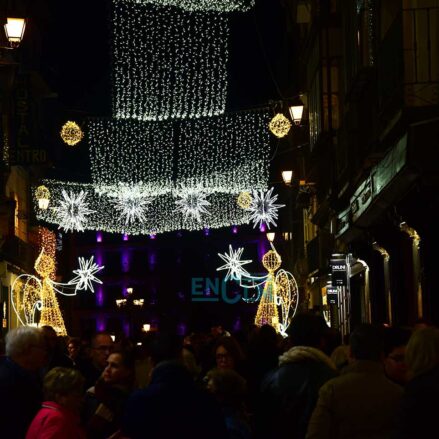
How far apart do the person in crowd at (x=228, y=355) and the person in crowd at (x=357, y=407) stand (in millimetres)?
4207

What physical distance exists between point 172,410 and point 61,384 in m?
0.94

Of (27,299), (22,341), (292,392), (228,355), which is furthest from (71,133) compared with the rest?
(292,392)

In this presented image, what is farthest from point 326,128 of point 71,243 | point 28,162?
point 71,243

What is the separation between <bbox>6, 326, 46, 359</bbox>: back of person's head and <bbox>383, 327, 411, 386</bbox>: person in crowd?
2.69 meters

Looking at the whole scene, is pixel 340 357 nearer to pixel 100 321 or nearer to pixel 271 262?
pixel 271 262

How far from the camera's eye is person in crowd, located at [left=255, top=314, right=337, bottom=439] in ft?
25.9

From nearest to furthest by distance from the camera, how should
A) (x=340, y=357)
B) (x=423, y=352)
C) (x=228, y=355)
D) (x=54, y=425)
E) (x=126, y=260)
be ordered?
(x=423, y=352), (x=54, y=425), (x=340, y=357), (x=228, y=355), (x=126, y=260)

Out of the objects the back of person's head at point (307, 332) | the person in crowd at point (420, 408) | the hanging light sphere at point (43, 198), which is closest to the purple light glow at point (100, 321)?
the hanging light sphere at point (43, 198)

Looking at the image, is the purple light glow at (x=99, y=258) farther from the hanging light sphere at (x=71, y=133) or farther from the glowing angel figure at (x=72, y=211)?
the hanging light sphere at (x=71, y=133)

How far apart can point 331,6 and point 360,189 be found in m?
11.1

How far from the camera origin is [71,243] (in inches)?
3073

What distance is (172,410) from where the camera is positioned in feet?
22.4

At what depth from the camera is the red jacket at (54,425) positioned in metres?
7.06

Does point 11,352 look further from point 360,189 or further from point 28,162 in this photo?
point 28,162
